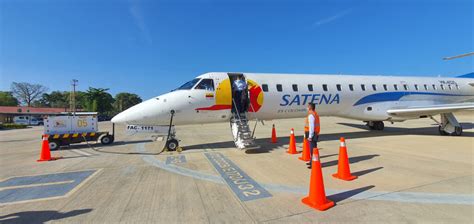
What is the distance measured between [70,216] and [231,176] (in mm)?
3110

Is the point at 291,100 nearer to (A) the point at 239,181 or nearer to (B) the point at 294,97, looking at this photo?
(B) the point at 294,97

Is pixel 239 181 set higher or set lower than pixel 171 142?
lower

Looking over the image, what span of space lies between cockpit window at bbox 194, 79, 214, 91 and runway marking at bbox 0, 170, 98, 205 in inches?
184

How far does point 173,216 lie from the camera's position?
3207 millimetres

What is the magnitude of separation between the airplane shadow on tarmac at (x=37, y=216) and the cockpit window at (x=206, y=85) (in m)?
5.94

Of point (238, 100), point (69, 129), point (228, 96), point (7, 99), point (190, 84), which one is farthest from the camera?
point (7, 99)

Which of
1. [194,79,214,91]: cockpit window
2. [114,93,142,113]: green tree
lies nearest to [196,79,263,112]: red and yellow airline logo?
[194,79,214,91]: cockpit window

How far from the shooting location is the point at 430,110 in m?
10.4

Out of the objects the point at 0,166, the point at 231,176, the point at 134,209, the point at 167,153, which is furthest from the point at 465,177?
the point at 0,166

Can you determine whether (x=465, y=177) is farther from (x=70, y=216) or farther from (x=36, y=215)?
(x=36, y=215)

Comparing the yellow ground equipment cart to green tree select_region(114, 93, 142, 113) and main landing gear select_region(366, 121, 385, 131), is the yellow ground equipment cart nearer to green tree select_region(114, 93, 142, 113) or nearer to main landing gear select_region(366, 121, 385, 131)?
main landing gear select_region(366, 121, 385, 131)

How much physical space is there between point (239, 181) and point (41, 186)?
443 cm

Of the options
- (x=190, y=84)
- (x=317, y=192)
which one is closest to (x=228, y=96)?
(x=190, y=84)

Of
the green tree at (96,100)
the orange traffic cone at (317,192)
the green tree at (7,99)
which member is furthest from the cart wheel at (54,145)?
the green tree at (7,99)
